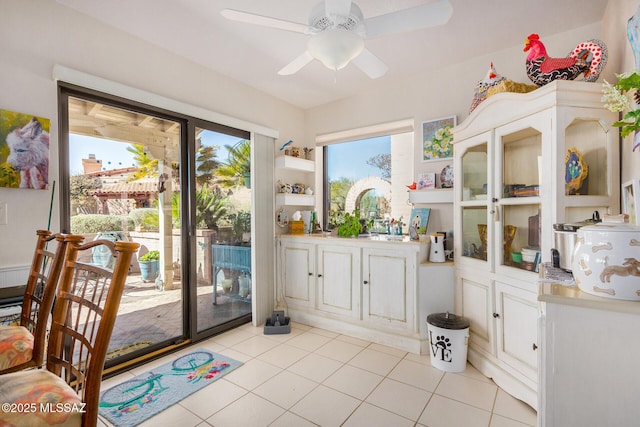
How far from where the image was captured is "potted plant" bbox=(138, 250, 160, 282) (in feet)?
8.40

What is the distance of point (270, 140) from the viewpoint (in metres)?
3.45

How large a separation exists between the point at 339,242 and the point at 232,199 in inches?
48.7

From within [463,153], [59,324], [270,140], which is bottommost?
[59,324]

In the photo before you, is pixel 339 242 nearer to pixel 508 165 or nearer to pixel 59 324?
pixel 508 165

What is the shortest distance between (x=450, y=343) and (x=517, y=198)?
116 cm

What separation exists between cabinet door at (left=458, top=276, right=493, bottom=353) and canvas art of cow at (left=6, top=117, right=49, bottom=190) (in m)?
3.06

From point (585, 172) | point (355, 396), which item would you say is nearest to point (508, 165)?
point (585, 172)

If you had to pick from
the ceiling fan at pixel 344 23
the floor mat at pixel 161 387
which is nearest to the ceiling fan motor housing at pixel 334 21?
the ceiling fan at pixel 344 23

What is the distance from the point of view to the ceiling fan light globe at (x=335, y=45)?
1.54 m

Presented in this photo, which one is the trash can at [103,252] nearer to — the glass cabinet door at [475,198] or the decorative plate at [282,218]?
the decorative plate at [282,218]

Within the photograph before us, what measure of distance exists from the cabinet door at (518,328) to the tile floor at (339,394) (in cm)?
24

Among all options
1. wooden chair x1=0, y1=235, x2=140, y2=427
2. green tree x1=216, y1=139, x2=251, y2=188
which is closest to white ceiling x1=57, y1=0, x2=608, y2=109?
green tree x1=216, y1=139, x2=251, y2=188

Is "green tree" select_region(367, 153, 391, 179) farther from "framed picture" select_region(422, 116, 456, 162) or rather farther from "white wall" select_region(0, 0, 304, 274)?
"white wall" select_region(0, 0, 304, 274)

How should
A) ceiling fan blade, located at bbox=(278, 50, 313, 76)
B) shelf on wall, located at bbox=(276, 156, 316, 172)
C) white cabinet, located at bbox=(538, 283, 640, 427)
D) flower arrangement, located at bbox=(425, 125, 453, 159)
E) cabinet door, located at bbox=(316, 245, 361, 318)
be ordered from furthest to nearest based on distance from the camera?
shelf on wall, located at bbox=(276, 156, 316, 172) < cabinet door, located at bbox=(316, 245, 361, 318) < flower arrangement, located at bbox=(425, 125, 453, 159) < ceiling fan blade, located at bbox=(278, 50, 313, 76) < white cabinet, located at bbox=(538, 283, 640, 427)
